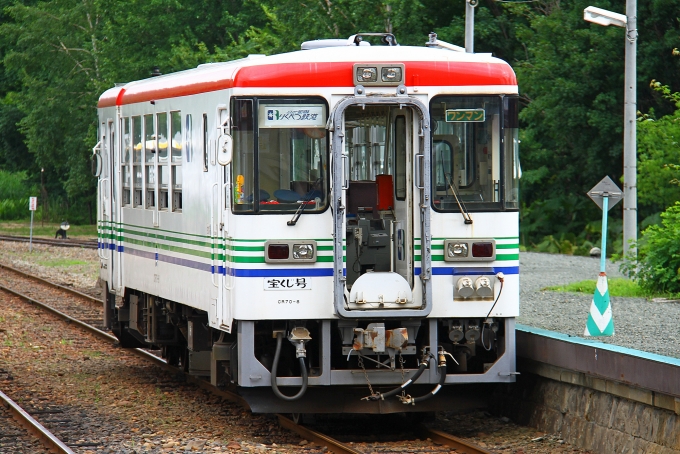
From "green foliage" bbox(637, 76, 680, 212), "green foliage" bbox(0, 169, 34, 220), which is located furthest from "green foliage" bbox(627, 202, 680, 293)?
"green foliage" bbox(0, 169, 34, 220)

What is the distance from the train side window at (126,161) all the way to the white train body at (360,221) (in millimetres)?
2980

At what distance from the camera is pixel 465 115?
9719mm

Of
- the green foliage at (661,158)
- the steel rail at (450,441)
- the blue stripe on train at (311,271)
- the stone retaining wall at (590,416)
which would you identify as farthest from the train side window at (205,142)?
the green foliage at (661,158)

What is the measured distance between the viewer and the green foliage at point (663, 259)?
57.0 ft

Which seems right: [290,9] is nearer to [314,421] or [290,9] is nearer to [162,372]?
[162,372]

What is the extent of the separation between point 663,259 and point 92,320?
8.63m

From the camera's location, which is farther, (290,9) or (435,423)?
(290,9)

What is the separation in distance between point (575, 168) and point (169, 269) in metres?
24.7

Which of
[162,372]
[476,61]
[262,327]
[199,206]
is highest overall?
[476,61]

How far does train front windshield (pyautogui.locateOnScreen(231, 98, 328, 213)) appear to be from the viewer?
9477mm

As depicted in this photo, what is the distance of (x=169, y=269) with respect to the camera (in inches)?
455

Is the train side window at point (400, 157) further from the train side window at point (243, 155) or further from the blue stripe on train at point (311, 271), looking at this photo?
the train side window at point (243, 155)

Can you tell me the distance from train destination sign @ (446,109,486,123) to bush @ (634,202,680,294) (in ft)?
27.1

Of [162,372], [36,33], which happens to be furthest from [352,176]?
[36,33]
